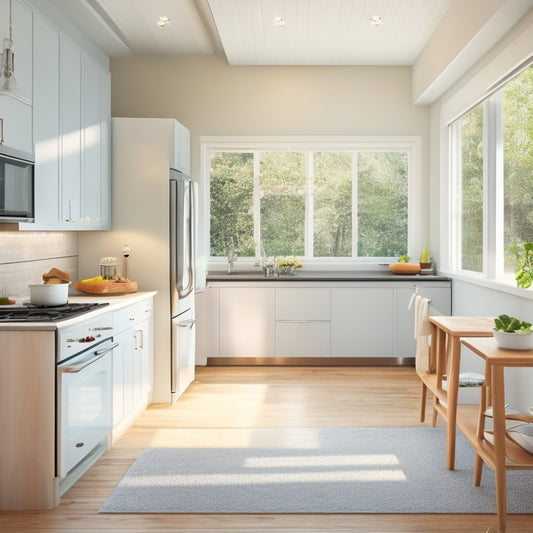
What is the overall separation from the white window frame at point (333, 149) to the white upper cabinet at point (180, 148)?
0.92 meters

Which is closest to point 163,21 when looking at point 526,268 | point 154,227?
point 154,227

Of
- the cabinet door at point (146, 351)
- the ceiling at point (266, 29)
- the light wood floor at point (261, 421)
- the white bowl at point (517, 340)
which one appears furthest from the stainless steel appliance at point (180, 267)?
the white bowl at point (517, 340)

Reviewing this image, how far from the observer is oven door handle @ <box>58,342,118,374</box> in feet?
8.92

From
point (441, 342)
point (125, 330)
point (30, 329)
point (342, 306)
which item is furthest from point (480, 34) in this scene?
point (30, 329)

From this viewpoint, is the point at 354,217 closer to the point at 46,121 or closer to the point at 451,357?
the point at 451,357

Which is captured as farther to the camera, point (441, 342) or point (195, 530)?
point (441, 342)

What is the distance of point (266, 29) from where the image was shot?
16.0ft

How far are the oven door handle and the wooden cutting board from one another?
0.64 meters

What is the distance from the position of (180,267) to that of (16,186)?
→ 5.44ft

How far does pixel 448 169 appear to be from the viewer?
5.43m

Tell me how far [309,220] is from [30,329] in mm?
3850

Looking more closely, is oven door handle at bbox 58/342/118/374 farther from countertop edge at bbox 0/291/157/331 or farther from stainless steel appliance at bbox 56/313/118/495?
countertop edge at bbox 0/291/157/331

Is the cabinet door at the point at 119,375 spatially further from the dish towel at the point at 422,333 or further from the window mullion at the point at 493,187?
the window mullion at the point at 493,187

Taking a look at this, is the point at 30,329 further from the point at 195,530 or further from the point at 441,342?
the point at 441,342
